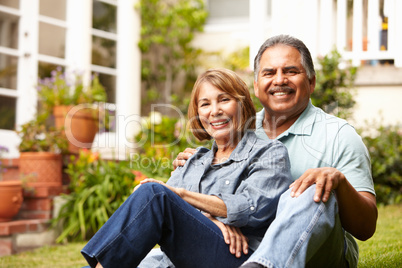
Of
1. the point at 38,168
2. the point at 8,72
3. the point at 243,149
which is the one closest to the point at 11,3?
the point at 8,72

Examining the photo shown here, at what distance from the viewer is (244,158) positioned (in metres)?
2.01

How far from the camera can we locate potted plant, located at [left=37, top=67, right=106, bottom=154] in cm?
470

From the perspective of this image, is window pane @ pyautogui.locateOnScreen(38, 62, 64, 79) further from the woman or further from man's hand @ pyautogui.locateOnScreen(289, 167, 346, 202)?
man's hand @ pyautogui.locateOnScreen(289, 167, 346, 202)

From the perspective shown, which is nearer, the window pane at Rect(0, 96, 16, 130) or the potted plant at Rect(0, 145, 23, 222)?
the potted plant at Rect(0, 145, 23, 222)

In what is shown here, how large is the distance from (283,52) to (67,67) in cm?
396

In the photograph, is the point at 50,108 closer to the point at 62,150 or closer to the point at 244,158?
the point at 62,150

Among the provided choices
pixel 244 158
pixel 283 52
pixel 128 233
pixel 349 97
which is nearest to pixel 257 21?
pixel 349 97

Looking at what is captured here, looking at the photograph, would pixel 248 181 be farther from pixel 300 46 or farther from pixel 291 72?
pixel 300 46

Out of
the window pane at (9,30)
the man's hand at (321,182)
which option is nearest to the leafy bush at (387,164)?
the man's hand at (321,182)

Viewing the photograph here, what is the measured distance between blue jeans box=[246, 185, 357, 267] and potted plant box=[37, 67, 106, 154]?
3318mm

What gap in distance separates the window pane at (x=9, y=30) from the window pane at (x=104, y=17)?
1.11 metres

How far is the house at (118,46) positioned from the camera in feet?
16.8

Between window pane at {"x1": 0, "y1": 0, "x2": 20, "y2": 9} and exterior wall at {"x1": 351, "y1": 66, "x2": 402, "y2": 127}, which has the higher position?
window pane at {"x1": 0, "y1": 0, "x2": 20, "y2": 9}

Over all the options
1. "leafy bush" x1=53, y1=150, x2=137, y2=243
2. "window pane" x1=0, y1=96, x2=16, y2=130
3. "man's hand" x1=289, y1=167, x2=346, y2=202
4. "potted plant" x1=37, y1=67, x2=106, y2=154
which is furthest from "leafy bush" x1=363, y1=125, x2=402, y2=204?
"window pane" x1=0, y1=96, x2=16, y2=130
